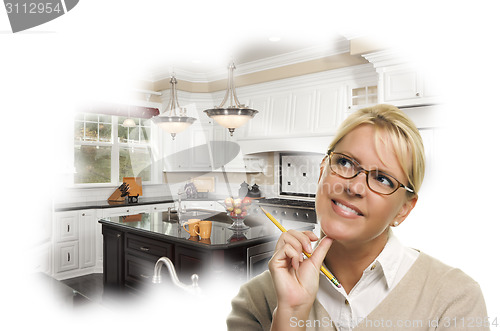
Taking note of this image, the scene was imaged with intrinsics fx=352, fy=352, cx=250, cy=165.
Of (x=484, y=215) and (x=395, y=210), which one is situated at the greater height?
(x=395, y=210)

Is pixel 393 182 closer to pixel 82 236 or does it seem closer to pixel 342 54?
pixel 342 54

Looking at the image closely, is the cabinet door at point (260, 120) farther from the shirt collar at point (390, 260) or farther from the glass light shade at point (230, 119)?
the shirt collar at point (390, 260)

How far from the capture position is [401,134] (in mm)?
638

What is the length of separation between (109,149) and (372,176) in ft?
14.2

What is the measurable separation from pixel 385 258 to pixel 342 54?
3085mm

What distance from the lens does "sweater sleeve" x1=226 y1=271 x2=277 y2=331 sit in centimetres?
75

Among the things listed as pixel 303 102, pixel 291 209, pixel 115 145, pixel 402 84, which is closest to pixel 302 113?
pixel 303 102

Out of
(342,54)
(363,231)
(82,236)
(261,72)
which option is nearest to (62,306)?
(363,231)

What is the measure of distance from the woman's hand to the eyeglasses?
123 millimetres

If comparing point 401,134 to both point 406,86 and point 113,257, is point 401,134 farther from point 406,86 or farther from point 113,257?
point 113,257

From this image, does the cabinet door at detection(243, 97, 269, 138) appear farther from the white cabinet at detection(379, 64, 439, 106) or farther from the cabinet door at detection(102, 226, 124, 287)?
the cabinet door at detection(102, 226, 124, 287)

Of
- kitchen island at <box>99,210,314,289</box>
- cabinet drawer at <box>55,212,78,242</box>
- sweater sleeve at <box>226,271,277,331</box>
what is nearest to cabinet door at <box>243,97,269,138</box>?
kitchen island at <box>99,210,314,289</box>

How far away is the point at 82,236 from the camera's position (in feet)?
11.9

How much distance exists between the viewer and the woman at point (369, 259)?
617 millimetres
